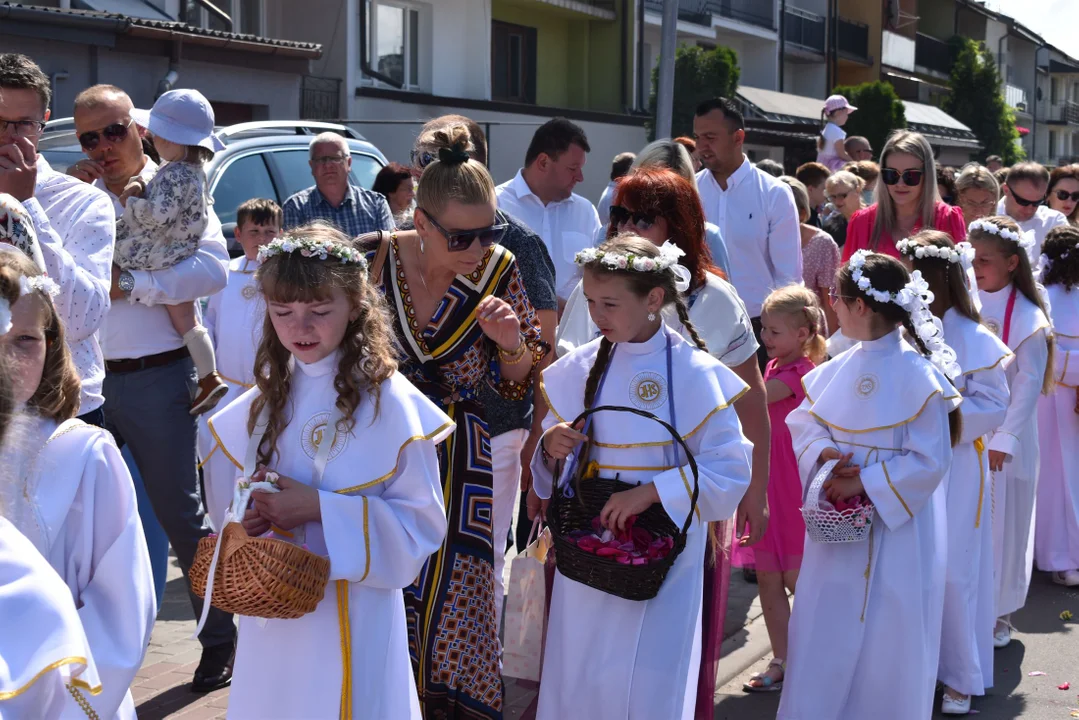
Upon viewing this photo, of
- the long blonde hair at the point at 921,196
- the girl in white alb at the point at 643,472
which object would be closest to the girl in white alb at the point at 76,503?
the girl in white alb at the point at 643,472

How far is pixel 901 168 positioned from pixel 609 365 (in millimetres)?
3310

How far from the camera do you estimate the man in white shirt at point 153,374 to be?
5047 millimetres

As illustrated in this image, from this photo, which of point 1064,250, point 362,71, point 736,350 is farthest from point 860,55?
point 736,350

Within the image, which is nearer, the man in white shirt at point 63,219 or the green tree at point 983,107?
the man in white shirt at point 63,219

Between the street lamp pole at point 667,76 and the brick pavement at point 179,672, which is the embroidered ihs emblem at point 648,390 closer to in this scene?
the brick pavement at point 179,672

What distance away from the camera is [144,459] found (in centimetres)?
509

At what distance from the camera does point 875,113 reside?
31.9 metres

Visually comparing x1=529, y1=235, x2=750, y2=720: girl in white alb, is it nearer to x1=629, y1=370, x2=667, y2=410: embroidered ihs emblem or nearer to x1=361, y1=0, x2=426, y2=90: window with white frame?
x1=629, y1=370, x2=667, y2=410: embroidered ihs emblem

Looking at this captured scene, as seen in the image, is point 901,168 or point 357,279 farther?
point 901,168

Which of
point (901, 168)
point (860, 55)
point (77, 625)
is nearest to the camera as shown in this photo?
point (77, 625)

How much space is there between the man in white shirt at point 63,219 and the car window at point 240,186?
3.86 meters

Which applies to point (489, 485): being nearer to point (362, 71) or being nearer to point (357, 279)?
point (357, 279)

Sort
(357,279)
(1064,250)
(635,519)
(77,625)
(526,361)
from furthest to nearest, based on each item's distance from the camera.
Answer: (1064,250) → (526,361) → (635,519) → (357,279) → (77,625)

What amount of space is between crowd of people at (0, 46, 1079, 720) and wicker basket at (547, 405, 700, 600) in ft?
0.03
